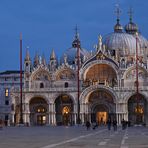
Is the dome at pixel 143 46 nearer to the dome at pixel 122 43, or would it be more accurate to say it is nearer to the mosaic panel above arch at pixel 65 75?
the dome at pixel 122 43

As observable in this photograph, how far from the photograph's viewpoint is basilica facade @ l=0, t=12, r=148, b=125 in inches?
3553

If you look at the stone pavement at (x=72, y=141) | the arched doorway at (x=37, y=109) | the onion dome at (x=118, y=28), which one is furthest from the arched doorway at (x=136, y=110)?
the stone pavement at (x=72, y=141)

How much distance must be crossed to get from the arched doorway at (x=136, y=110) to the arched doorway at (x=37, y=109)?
16064 millimetres

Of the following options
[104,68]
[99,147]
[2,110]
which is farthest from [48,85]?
[99,147]

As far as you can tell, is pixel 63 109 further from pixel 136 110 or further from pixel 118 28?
pixel 118 28

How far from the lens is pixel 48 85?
9625cm

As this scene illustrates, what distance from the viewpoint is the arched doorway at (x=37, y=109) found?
310ft

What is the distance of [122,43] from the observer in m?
104

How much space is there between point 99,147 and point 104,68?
73.5m

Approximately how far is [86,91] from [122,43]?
18.2 meters

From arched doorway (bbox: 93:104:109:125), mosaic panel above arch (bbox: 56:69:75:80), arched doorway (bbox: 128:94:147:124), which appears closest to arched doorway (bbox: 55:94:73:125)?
mosaic panel above arch (bbox: 56:69:75:80)

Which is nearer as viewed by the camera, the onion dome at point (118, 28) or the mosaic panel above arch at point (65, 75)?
the mosaic panel above arch at point (65, 75)

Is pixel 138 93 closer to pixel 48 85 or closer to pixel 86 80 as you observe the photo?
pixel 86 80

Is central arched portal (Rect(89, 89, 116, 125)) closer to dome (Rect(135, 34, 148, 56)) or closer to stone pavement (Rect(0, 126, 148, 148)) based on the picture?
dome (Rect(135, 34, 148, 56))
